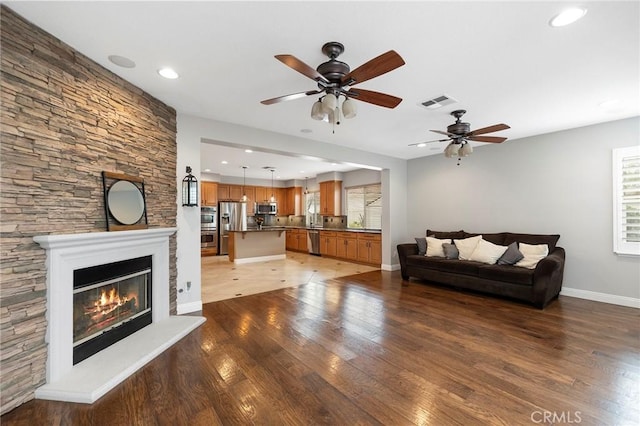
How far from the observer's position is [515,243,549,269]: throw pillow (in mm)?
4297

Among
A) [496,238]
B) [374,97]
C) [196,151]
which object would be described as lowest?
[496,238]

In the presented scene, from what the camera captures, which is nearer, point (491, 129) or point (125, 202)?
point (125, 202)

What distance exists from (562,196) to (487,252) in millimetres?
1495

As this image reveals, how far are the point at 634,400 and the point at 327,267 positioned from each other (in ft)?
18.4

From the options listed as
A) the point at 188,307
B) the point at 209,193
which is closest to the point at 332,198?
the point at 209,193

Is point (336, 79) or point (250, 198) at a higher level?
point (336, 79)

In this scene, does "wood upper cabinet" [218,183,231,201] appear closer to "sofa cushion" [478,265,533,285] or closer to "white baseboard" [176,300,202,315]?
"white baseboard" [176,300,202,315]

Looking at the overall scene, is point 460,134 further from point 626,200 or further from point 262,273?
point 262,273

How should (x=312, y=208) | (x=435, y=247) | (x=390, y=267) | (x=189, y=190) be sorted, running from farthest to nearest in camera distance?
1. (x=312, y=208)
2. (x=390, y=267)
3. (x=435, y=247)
4. (x=189, y=190)

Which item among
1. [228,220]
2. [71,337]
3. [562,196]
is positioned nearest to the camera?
[71,337]

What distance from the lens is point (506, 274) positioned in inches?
168

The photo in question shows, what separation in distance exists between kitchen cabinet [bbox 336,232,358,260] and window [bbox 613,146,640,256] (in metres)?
4.95

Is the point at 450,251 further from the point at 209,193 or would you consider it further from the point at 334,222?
the point at 209,193
